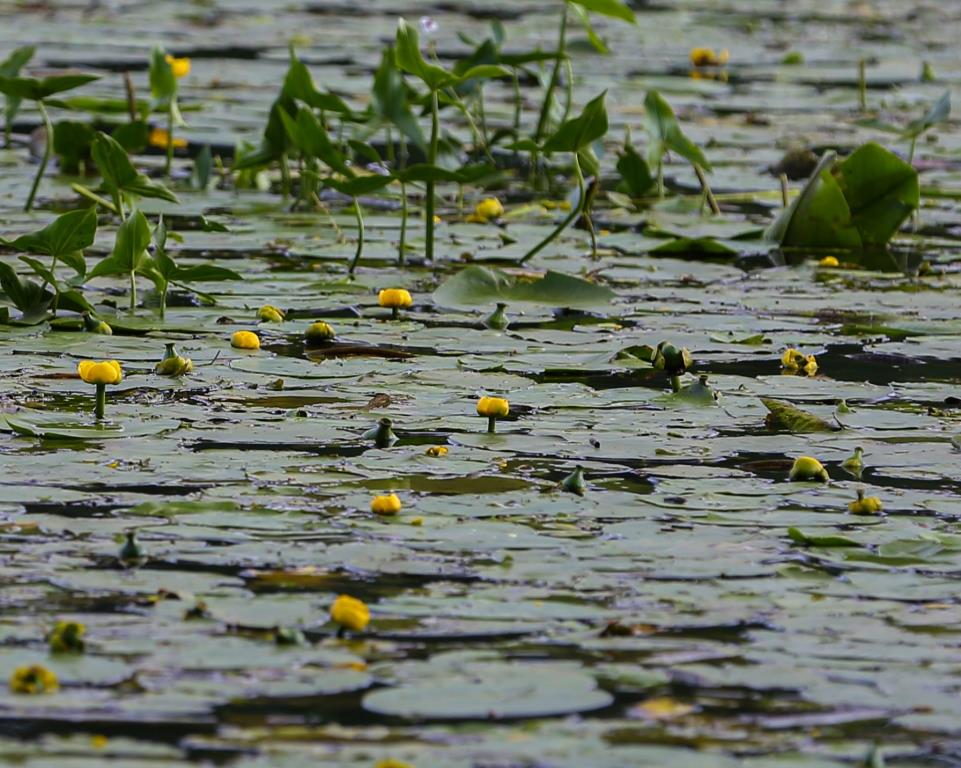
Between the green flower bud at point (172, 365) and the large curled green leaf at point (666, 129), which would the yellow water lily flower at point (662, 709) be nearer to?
the green flower bud at point (172, 365)

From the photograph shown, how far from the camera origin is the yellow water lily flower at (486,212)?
4.65 meters

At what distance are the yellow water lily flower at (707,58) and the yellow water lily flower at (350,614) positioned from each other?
6351mm

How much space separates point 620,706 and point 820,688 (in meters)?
0.20

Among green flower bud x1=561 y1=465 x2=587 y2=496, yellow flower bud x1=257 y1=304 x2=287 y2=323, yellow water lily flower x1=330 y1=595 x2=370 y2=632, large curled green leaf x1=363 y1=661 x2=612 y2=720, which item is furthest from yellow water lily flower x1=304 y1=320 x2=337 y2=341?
large curled green leaf x1=363 y1=661 x2=612 y2=720

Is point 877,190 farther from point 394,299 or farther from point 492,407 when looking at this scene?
point 492,407

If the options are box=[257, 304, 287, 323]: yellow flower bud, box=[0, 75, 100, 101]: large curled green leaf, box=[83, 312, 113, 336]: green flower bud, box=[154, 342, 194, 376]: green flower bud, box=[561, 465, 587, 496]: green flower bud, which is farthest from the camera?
box=[0, 75, 100, 101]: large curled green leaf

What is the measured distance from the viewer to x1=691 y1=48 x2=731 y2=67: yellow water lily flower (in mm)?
7949

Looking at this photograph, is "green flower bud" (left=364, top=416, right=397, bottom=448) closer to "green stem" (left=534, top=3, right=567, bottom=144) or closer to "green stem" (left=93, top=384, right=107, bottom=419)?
"green stem" (left=93, top=384, right=107, bottom=419)

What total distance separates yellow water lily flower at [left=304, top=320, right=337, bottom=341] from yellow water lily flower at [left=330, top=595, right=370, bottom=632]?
1.37 metres

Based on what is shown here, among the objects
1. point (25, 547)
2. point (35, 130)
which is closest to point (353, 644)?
point (25, 547)

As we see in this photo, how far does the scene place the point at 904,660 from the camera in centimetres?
186

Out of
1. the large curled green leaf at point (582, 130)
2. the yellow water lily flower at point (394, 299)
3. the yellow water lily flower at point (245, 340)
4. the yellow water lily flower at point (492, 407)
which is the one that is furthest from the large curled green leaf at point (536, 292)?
the yellow water lily flower at point (492, 407)

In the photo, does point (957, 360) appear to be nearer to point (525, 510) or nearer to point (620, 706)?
point (525, 510)

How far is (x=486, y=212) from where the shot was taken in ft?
15.3
